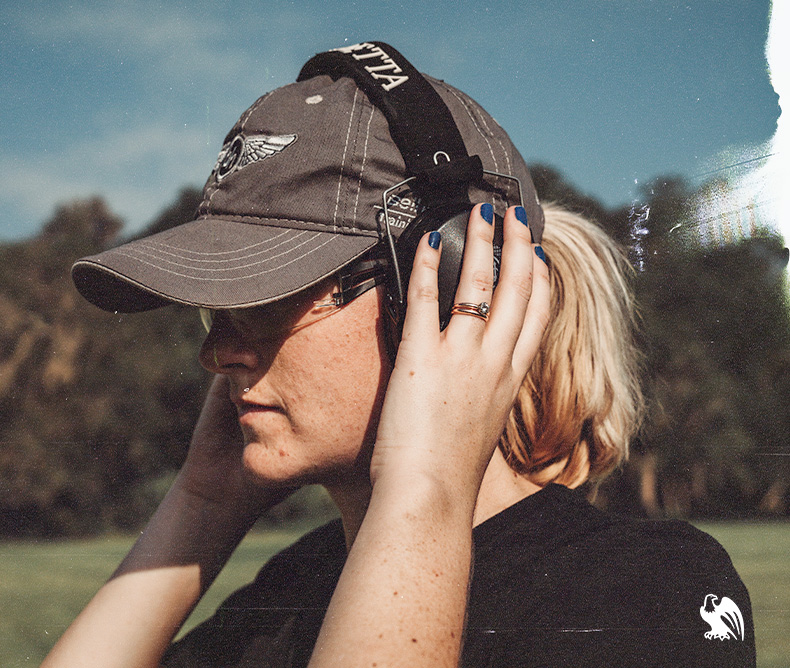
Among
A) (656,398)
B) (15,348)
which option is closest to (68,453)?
(15,348)

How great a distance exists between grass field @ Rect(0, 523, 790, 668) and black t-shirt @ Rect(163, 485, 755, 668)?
42 cm

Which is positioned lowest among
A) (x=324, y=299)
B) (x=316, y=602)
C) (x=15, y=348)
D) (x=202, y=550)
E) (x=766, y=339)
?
(x=316, y=602)

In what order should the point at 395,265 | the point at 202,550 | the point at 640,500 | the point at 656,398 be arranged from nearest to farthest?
the point at 395,265 < the point at 202,550 < the point at 656,398 < the point at 640,500

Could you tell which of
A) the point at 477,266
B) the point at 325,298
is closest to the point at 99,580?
the point at 325,298

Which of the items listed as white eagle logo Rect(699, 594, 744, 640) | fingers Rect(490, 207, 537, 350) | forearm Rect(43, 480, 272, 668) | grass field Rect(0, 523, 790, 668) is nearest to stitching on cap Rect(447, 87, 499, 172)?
fingers Rect(490, 207, 537, 350)

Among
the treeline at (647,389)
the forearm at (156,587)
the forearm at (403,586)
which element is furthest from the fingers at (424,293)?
the forearm at (156,587)

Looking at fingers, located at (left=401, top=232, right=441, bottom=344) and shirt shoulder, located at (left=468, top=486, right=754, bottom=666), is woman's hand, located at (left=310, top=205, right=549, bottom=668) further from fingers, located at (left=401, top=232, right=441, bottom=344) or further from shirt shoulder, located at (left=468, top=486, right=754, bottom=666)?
shirt shoulder, located at (left=468, top=486, right=754, bottom=666)

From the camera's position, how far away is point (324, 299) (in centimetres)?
108

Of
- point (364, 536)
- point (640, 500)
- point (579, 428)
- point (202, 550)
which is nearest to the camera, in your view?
point (364, 536)

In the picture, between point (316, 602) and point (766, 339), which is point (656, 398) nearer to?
point (766, 339)

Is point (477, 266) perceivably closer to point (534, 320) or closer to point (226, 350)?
point (534, 320)

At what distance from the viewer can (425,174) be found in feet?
3.45

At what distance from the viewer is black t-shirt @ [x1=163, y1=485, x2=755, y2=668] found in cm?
89

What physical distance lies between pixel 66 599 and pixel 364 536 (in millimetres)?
1645
